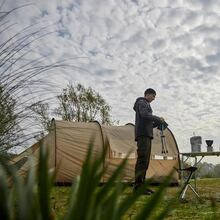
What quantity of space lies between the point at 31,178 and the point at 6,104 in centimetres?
161

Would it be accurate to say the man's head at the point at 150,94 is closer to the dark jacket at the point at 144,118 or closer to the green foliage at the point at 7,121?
the dark jacket at the point at 144,118

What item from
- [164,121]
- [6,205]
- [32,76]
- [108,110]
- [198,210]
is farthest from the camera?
[108,110]

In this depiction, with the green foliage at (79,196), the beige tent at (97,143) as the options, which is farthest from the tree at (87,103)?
the green foliage at (79,196)

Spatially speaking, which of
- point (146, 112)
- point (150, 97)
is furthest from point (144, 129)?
point (150, 97)

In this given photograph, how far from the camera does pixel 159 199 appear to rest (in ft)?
1.92

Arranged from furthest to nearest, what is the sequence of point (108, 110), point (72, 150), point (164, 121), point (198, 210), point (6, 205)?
point (108, 110) → point (72, 150) → point (164, 121) → point (198, 210) → point (6, 205)

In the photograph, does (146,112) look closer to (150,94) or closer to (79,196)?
(150,94)

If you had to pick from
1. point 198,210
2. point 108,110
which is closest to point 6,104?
point 198,210

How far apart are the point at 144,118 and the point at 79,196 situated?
23.8 ft

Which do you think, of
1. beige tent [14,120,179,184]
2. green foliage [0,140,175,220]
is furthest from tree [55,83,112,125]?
green foliage [0,140,175,220]

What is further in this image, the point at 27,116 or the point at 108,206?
the point at 27,116

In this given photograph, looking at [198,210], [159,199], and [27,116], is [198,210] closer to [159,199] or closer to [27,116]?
[27,116]

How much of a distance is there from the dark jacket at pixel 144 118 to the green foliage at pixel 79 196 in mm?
7101

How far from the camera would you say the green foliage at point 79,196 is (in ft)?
1.84
